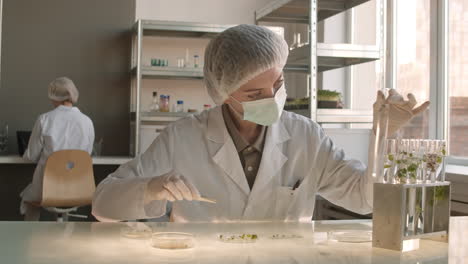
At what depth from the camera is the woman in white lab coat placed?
180 centimetres

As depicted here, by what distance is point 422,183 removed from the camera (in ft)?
4.21

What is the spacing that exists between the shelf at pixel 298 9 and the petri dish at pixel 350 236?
2.76 meters

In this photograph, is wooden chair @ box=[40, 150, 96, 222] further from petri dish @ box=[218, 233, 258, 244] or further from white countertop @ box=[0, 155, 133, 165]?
petri dish @ box=[218, 233, 258, 244]

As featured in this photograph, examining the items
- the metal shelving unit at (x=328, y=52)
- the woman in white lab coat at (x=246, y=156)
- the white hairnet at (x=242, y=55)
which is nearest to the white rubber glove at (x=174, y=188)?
the woman in white lab coat at (x=246, y=156)

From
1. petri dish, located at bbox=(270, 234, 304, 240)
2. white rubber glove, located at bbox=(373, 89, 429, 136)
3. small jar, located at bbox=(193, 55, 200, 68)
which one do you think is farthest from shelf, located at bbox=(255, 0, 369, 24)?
petri dish, located at bbox=(270, 234, 304, 240)

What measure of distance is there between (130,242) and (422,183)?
2.13 ft

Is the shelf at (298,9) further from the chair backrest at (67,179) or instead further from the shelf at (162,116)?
the chair backrest at (67,179)

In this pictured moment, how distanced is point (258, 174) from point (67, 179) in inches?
93.3

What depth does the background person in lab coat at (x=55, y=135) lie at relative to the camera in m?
4.21

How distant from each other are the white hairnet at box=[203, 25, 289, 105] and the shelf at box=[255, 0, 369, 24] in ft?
7.22

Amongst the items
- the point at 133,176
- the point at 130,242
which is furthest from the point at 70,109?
the point at 130,242

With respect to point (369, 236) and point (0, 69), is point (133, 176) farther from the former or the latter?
point (0, 69)

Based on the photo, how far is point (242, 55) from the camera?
1.81 metres

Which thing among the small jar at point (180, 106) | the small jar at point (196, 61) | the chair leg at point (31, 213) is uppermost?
the small jar at point (196, 61)
